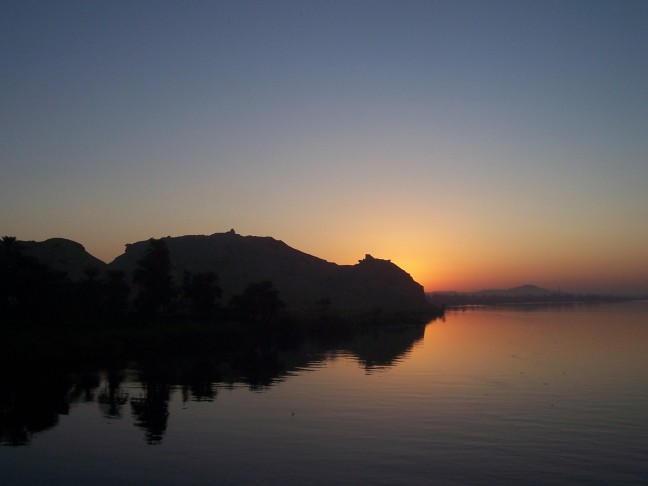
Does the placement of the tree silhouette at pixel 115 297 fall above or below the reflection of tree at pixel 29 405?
above

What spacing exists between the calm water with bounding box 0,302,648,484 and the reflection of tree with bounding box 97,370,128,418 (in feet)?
0.39

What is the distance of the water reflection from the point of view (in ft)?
112

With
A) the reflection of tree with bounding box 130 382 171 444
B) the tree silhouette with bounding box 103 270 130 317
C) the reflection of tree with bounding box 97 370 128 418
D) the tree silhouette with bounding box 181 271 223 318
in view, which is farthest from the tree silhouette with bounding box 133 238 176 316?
the reflection of tree with bounding box 130 382 171 444

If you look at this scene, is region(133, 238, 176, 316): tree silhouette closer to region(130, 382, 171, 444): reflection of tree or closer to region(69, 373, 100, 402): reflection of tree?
region(69, 373, 100, 402): reflection of tree

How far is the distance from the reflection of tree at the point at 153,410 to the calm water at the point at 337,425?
11 cm

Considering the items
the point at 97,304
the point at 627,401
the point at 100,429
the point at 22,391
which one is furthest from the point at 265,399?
the point at 97,304

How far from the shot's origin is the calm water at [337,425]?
24.6m

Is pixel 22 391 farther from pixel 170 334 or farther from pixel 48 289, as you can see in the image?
pixel 170 334

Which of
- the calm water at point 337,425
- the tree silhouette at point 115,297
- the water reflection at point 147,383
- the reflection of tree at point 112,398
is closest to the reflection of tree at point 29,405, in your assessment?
the water reflection at point 147,383

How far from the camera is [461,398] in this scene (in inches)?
1630

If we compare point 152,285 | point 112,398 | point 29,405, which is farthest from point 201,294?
point 29,405

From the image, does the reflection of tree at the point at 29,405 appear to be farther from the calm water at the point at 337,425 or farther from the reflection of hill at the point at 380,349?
the reflection of hill at the point at 380,349

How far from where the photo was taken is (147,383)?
48500mm

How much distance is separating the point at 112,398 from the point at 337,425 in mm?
16708
